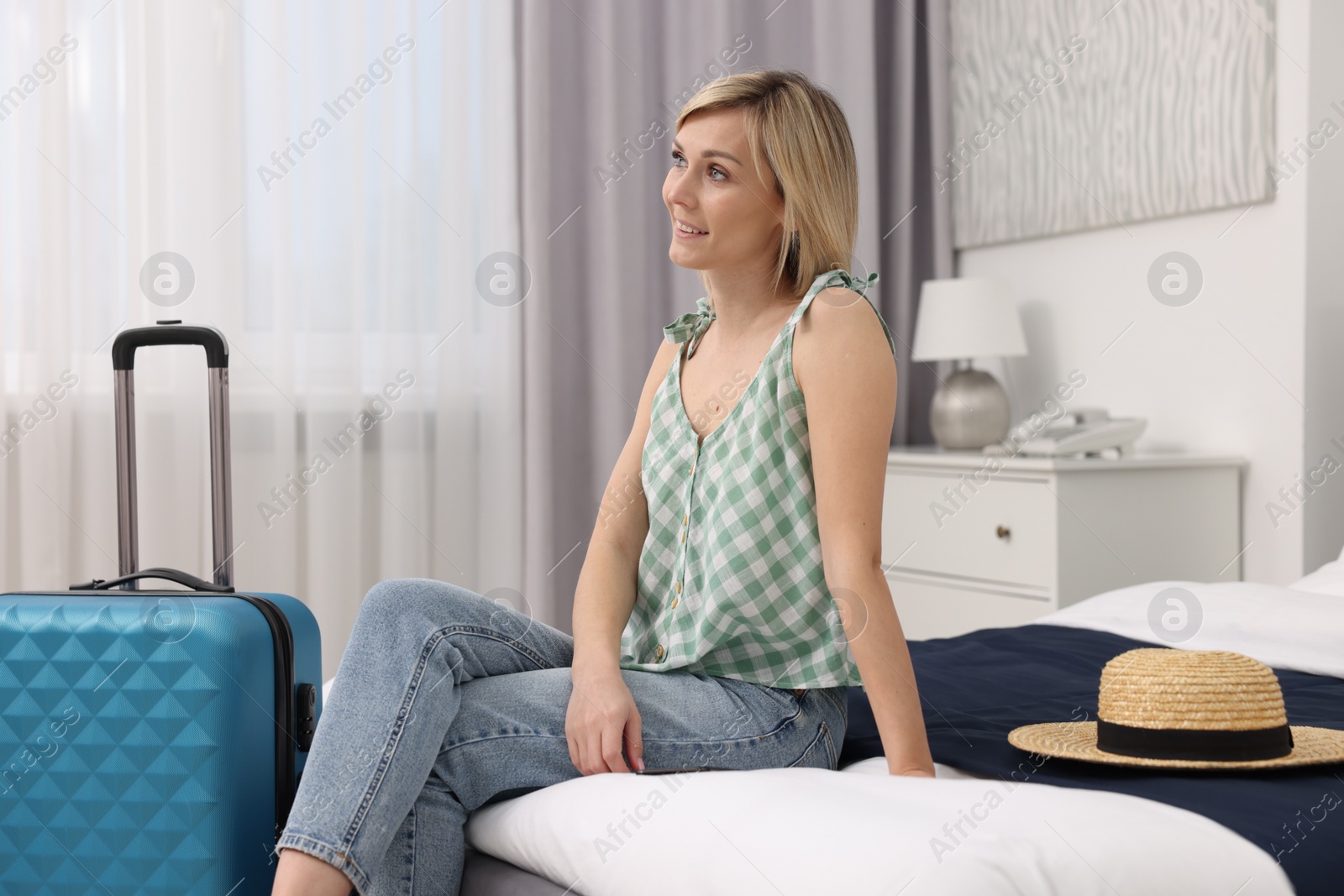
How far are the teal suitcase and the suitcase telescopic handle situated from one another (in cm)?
17

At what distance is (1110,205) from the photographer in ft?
9.69

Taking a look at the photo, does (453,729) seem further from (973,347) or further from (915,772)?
(973,347)

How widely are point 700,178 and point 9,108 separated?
2.03 meters

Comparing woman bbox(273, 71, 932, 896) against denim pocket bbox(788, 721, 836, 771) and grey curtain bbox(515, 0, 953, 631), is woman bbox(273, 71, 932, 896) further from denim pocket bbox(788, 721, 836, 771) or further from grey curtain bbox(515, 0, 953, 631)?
grey curtain bbox(515, 0, 953, 631)

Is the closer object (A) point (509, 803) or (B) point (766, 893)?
(B) point (766, 893)

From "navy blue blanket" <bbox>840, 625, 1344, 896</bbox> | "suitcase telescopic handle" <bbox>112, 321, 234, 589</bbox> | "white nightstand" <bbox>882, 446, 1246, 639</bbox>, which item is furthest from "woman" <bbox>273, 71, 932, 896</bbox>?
"white nightstand" <bbox>882, 446, 1246, 639</bbox>

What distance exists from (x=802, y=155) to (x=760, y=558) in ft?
1.29

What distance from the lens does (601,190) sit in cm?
308

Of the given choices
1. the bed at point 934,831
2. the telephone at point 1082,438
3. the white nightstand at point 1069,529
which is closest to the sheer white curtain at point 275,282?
the white nightstand at point 1069,529

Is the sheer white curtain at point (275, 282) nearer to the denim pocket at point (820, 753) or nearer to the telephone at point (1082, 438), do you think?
the telephone at point (1082, 438)

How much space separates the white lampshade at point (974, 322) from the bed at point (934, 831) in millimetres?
1860

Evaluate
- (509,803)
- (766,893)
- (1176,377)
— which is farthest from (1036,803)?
(1176,377)

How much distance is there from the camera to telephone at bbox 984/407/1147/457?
262 cm

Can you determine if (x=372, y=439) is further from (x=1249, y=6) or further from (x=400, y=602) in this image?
(x=1249, y=6)
